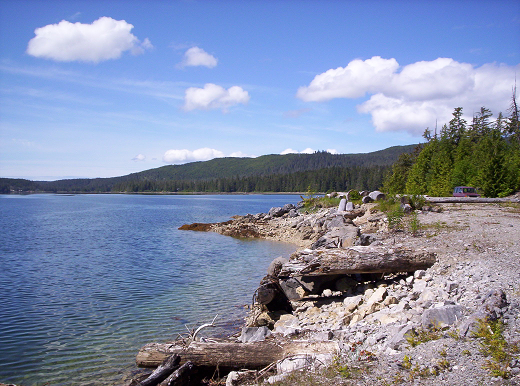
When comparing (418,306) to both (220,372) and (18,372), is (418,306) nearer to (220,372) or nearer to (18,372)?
(220,372)

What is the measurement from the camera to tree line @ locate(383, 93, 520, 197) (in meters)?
35.3

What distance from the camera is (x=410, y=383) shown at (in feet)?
15.8

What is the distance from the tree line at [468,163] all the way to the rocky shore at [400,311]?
623 inches

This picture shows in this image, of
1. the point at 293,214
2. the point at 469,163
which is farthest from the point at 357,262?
the point at 469,163

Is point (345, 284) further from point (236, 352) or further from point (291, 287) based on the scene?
point (236, 352)

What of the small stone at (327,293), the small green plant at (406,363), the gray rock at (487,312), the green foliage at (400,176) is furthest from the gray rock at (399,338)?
the green foliage at (400,176)

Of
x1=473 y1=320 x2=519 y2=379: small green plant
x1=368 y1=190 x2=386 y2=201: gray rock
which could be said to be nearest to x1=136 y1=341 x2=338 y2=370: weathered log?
x1=473 y1=320 x2=519 y2=379: small green plant

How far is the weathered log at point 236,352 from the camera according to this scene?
6535 mm

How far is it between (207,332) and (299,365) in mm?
4444

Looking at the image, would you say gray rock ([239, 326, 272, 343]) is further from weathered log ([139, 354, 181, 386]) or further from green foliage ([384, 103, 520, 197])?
green foliage ([384, 103, 520, 197])

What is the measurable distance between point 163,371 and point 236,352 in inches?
52.2

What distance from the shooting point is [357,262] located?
10.3m

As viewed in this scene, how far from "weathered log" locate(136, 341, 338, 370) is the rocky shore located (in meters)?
0.17

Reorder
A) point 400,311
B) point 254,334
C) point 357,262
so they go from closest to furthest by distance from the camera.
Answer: point 400,311
point 254,334
point 357,262
